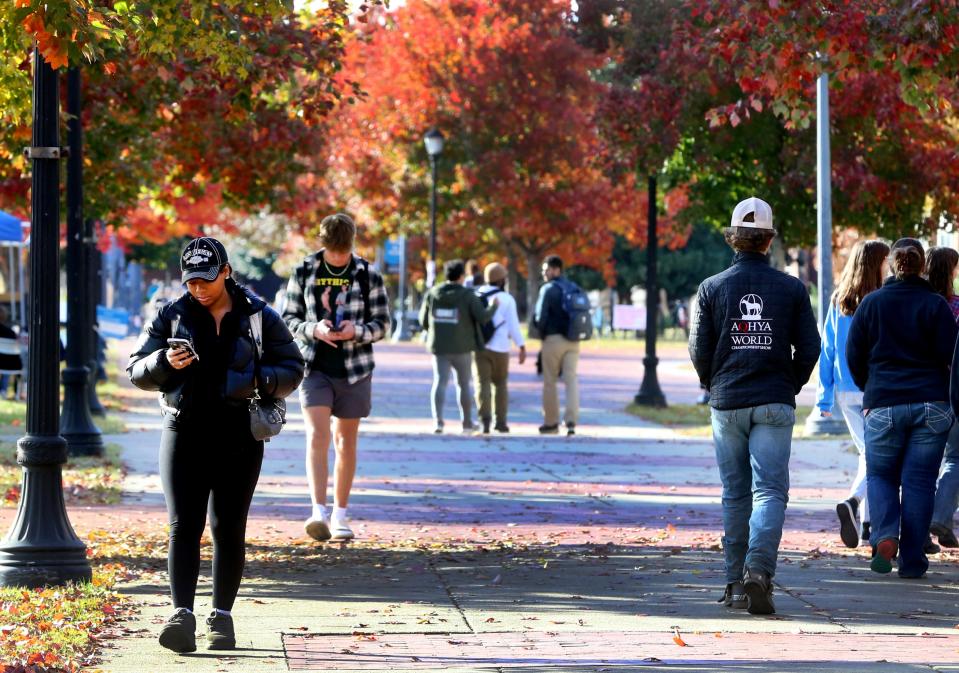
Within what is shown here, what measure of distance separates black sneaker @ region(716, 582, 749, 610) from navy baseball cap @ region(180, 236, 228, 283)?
2.91m

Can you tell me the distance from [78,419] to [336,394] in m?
5.90

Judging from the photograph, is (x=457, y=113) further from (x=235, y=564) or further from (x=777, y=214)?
(x=235, y=564)

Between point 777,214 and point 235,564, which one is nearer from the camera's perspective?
point 235,564

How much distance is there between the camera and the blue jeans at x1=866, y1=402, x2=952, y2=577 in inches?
348

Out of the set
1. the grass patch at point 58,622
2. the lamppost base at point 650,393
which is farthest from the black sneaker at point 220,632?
the lamppost base at point 650,393

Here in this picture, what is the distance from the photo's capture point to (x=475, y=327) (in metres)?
18.1

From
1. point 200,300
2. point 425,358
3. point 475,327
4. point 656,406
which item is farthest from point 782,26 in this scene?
point 425,358

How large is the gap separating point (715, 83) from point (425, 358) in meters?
19.5

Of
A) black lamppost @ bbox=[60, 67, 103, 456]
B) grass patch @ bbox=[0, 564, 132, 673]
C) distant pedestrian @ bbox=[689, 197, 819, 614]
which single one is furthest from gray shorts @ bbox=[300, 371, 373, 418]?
black lamppost @ bbox=[60, 67, 103, 456]

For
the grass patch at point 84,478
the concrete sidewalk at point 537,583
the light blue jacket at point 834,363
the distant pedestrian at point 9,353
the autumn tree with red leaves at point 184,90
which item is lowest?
the concrete sidewalk at point 537,583

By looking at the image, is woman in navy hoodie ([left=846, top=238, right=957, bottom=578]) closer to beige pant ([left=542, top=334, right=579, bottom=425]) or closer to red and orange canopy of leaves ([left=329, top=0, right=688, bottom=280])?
beige pant ([left=542, top=334, right=579, bottom=425])

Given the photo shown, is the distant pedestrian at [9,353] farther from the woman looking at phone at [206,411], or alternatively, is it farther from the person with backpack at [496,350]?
the woman looking at phone at [206,411]

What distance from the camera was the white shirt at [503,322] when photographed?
59.5ft

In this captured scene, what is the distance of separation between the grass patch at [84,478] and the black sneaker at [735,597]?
5446 mm
